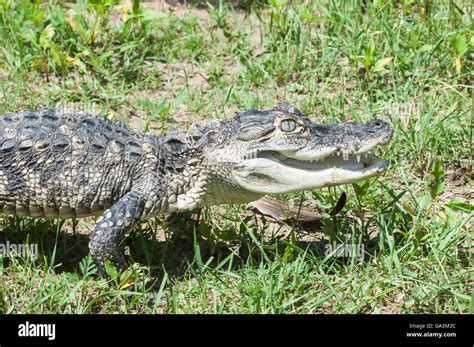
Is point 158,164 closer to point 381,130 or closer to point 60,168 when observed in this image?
point 60,168

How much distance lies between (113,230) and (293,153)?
1229 millimetres

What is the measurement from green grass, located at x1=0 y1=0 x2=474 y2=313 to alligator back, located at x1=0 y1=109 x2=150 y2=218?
0.31 metres

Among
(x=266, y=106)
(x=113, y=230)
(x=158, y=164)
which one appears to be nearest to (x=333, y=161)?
(x=158, y=164)

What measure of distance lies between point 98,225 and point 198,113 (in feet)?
7.52

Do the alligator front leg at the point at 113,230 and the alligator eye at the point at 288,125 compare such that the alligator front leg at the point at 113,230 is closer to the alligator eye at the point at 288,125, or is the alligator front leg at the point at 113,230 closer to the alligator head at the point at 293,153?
the alligator head at the point at 293,153

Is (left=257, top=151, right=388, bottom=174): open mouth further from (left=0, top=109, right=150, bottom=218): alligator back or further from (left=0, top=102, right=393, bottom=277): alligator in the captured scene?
(left=0, top=109, right=150, bottom=218): alligator back

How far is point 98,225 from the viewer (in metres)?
5.18

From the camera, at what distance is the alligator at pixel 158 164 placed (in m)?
5.22

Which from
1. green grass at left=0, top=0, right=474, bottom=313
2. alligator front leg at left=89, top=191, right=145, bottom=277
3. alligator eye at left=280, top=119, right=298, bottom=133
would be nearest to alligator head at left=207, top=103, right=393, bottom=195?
alligator eye at left=280, top=119, right=298, bottom=133

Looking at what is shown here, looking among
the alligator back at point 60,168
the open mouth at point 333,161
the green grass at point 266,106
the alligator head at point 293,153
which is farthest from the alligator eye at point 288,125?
the alligator back at point 60,168

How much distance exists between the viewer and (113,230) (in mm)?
5152

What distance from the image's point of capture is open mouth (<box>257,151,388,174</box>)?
520 cm
